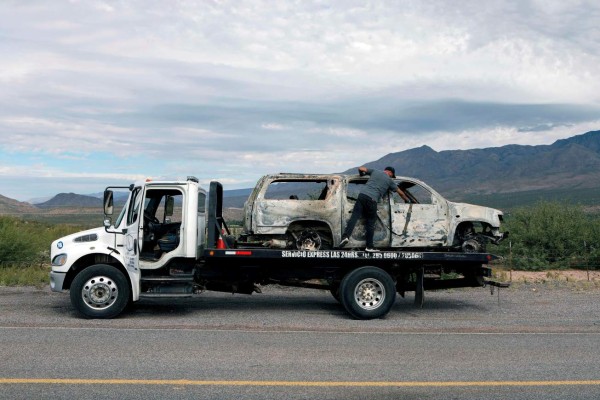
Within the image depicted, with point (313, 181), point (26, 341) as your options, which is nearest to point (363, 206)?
point (313, 181)

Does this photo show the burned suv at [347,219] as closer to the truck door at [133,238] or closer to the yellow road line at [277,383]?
the truck door at [133,238]

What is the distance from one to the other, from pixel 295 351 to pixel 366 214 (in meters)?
3.64

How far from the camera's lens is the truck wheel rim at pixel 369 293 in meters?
11.9

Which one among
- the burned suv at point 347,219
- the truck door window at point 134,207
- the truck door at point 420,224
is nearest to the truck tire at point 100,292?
the truck door window at point 134,207

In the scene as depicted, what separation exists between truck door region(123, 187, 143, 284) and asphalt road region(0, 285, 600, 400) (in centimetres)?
81

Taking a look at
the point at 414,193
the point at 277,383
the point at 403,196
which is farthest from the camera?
the point at 414,193

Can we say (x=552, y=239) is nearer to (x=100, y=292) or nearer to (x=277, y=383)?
(x=100, y=292)

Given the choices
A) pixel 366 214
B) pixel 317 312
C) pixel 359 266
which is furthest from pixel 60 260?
pixel 366 214

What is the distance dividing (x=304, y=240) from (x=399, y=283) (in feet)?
6.73

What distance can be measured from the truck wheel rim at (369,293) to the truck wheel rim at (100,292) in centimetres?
403

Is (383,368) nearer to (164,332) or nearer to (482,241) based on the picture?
(164,332)

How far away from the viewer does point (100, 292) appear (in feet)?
37.2

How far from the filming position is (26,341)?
9.23 m

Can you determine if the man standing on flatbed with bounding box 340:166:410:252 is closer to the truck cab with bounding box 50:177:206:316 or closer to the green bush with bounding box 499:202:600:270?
the truck cab with bounding box 50:177:206:316
